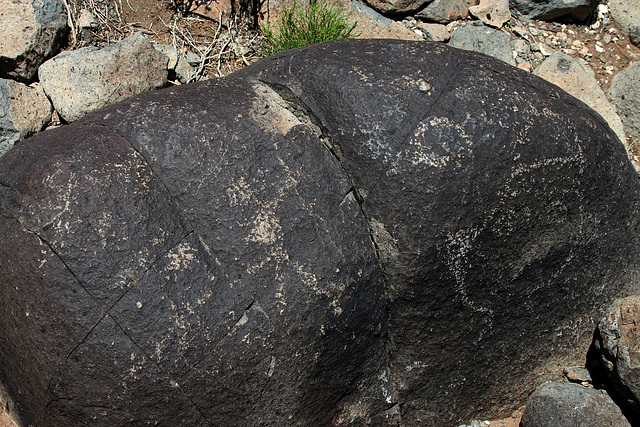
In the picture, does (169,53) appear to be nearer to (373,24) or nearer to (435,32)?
(373,24)

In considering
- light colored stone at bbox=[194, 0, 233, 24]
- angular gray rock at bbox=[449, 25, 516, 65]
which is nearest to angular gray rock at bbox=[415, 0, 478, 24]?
angular gray rock at bbox=[449, 25, 516, 65]

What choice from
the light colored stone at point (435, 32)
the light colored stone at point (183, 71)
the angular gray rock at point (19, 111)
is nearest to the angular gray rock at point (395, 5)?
the light colored stone at point (435, 32)

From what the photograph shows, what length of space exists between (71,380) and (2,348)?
340mm

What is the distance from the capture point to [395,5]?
411 centimetres

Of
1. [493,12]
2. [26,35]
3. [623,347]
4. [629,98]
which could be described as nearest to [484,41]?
[493,12]

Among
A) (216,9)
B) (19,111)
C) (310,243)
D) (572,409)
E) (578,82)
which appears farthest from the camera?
(578,82)

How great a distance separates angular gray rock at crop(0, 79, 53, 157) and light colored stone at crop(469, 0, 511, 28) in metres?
3.11

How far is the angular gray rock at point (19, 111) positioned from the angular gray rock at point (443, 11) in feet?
8.89

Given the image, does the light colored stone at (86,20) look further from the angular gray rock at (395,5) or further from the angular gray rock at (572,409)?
the angular gray rock at (572,409)

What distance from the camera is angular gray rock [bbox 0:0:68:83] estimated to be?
3.14 m

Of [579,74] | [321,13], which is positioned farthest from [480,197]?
[579,74]

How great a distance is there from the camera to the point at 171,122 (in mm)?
1990

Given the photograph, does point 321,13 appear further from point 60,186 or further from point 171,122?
point 60,186

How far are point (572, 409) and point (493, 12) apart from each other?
3.09 meters
